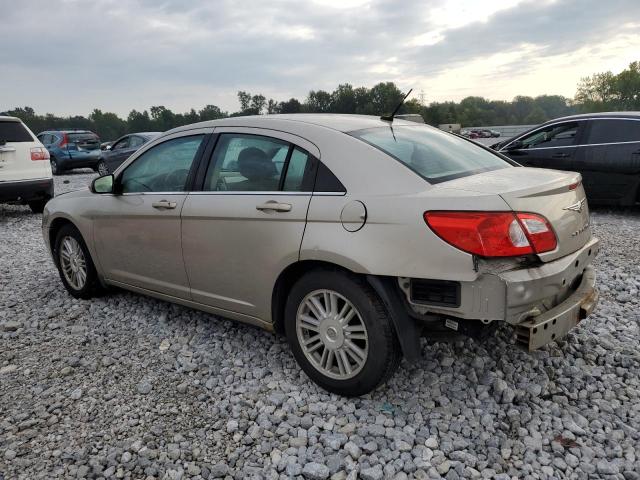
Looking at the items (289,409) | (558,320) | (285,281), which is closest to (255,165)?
(285,281)

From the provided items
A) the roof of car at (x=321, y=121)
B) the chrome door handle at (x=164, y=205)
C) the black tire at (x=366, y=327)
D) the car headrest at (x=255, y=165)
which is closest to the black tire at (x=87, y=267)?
the chrome door handle at (x=164, y=205)

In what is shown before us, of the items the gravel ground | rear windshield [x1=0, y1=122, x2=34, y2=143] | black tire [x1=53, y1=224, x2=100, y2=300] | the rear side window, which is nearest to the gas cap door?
the gravel ground

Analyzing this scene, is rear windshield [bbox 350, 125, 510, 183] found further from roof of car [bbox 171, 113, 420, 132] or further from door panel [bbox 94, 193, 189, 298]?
door panel [bbox 94, 193, 189, 298]

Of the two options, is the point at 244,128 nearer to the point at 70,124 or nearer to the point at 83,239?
the point at 83,239

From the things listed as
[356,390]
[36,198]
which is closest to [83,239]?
[356,390]

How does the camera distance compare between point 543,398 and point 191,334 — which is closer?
point 543,398

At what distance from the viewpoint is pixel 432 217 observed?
243 cm

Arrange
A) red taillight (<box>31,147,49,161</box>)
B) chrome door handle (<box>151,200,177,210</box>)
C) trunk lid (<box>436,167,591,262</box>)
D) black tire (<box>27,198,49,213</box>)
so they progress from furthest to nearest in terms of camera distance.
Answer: black tire (<box>27,198,49,213</box>) → red taillight (<box>31,147,49,161</box>) → chrome door handle (<box>151,200,177,210</box>) → trunk lid (<box>436,167,591,262</box>)

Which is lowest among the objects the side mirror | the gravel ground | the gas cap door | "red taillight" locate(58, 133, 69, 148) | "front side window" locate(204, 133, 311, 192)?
the gravel ground

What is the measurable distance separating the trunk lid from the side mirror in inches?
110

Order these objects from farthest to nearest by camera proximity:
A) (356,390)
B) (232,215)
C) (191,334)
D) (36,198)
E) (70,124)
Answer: (70,124)
(36,198)
(191,334)
(232,215)
(356,390)

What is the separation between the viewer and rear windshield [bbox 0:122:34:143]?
29.2 feet

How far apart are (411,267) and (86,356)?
2.49 m

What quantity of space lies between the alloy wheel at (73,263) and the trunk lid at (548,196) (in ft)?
11.5
